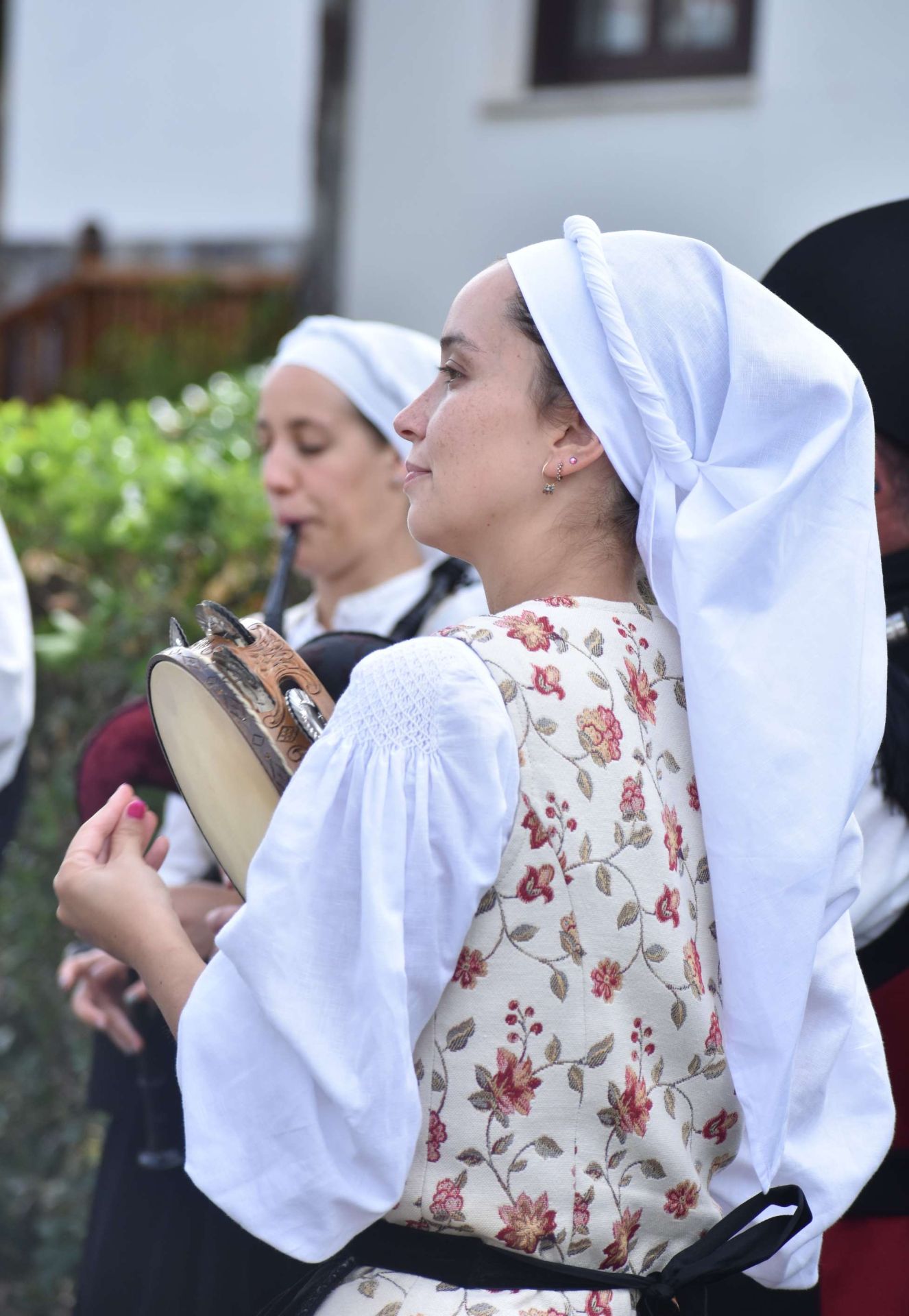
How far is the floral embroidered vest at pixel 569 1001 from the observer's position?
139cm

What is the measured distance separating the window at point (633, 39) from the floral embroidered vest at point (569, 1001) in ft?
19.7

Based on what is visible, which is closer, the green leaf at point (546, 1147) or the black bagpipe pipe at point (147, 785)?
the green leaf at point (546, 1147)

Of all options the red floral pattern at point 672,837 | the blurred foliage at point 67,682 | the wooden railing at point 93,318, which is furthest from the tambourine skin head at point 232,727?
the wooden railing at point 93,318

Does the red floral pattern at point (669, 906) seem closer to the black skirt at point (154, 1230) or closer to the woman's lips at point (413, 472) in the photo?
the woman's lips at point (413, 472)

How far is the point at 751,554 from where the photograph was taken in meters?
1.49

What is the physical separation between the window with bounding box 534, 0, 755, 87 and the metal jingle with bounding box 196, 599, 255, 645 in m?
5.85

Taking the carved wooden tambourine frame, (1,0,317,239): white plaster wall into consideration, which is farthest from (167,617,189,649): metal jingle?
(1,0,317,239): white plaster wall

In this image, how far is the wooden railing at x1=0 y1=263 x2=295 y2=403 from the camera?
9.39 metres

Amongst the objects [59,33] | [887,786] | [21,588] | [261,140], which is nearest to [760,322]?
[887,786]

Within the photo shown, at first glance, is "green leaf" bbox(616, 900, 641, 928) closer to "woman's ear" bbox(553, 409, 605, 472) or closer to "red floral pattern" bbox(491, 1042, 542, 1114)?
"red floral pattern" bbox(491, 1042, 542, 1114)

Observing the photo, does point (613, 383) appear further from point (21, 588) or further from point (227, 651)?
point (21, 588)

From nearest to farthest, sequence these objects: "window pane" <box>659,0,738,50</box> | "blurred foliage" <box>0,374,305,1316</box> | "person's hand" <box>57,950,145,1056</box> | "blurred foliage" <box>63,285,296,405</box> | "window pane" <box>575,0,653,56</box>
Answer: "person's hand" <box>57,950,145,1056</box>
"blurred foliage" <box>0,374,305,1316</box>
"window pane" <box>659,0,738,50</box>
"window pane" <box>575,0,653,56</box>
"blurred foliage" <box>63,285,296,405</box>

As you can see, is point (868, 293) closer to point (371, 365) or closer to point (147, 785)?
point (371, 365)

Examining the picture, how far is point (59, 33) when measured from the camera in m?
11.0
